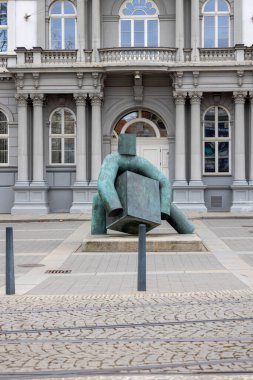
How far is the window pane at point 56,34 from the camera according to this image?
3200 centimetres

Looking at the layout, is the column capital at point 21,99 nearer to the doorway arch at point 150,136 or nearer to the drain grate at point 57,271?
the doorway arch at point 150,136

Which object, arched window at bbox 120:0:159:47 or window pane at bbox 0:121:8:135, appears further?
arched window at bbox 120:0:159:47

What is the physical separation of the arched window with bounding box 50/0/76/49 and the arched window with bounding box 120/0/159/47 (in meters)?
2.38

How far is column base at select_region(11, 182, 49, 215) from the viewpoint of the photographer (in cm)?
3055

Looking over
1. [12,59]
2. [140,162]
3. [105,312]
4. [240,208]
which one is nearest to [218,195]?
[240,208]

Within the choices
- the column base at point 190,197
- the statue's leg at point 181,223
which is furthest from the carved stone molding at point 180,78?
the statue's leg at point 181,223

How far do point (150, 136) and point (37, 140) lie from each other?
18.2 ft

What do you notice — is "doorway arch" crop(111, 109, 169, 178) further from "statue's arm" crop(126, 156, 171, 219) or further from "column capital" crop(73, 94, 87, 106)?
"statue's arm" crop(126, 156, 171, 219)

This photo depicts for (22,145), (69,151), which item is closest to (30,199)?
(22,145)

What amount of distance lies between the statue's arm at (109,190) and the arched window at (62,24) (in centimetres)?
1750

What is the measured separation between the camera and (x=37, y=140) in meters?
30.8

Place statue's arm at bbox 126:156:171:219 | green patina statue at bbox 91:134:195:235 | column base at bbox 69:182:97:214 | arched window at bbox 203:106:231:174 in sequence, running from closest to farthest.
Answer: green patina statue at bbox 91:134:195:235
statue's arm at bbox 126:156:171:219
column base at bbox 69:182:97:214
arched window at bbox 203:106:231:174

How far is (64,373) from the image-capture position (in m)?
5.82

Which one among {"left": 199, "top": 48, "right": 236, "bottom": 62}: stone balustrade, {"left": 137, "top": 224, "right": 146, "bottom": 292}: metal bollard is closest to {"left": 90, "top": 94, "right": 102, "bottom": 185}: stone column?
{"left": 199, "top": 48, "right": 236, "bottom": 62}: stone balustrade
